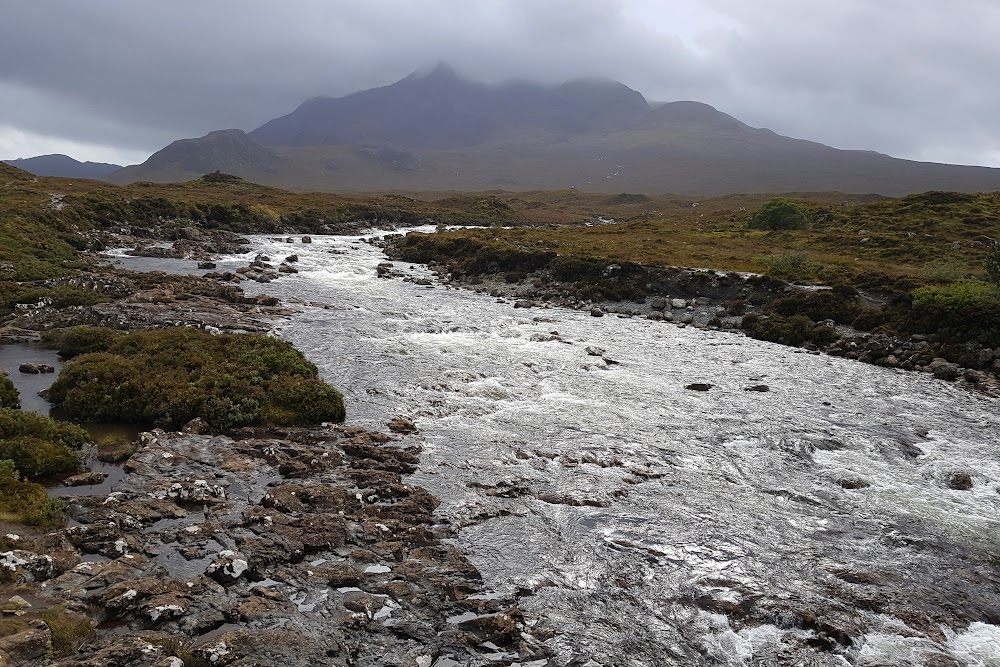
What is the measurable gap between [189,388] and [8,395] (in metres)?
4.90

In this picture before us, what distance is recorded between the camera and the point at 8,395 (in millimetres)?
17922

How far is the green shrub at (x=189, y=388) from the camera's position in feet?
60.2

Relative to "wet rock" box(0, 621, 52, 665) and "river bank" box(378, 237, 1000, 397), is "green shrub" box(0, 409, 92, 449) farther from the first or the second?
"river bank" box(378, 237, 1000, 397)

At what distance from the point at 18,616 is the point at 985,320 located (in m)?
38.9

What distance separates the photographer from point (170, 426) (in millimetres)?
18016

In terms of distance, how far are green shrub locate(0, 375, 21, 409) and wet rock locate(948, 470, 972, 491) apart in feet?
88.2

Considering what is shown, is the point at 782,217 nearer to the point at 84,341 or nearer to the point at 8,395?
the point at 84,341

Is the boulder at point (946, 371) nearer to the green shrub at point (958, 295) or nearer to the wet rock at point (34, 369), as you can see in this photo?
the green shrub at point (958, 295)

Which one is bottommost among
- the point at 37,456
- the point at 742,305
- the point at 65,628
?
the point at 65,628

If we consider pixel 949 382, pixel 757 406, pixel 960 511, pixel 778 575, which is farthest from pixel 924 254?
pixel 778 575

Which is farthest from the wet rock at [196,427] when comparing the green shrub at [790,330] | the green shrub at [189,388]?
the green shrub at [790,330]

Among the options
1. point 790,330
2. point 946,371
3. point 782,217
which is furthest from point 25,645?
point 782,217

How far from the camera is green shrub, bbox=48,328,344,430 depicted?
18.3 metres

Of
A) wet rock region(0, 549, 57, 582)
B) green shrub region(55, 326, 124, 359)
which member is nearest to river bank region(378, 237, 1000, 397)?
green shrub region(55, 326, 124, 359)
